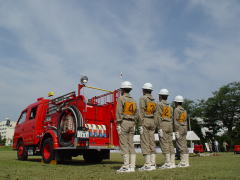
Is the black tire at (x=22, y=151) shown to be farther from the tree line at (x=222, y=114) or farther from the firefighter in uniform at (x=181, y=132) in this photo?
the tree line at (x=222, y=114)

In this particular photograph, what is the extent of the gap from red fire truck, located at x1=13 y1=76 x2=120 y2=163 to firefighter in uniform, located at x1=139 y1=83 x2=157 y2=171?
8.95 ft

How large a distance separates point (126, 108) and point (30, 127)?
21.9 ft

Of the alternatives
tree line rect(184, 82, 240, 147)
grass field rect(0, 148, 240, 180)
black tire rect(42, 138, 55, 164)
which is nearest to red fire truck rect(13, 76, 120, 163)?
black tire rect(42, 138, 55, 164)

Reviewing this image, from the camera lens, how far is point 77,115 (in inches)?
386

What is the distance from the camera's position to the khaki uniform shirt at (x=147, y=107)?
25.2 feet

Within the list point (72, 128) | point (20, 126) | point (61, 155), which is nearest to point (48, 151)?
point (61, 155)

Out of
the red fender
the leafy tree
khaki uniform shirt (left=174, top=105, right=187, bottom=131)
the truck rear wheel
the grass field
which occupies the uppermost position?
the leafy tree

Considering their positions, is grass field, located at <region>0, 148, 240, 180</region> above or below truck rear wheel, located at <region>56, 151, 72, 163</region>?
below

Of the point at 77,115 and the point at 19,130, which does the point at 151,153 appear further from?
the point at 19,130

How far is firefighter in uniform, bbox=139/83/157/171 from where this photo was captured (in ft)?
24.4

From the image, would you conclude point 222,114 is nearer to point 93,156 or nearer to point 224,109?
point 224,109

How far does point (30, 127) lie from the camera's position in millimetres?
12367

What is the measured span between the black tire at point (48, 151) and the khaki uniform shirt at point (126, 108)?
4.38 metres

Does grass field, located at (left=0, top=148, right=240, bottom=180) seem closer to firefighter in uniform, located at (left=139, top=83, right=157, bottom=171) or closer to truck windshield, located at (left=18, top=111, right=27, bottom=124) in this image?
firefighter in uniform, located at (left=139, top=83, right=157, bottom=171)
